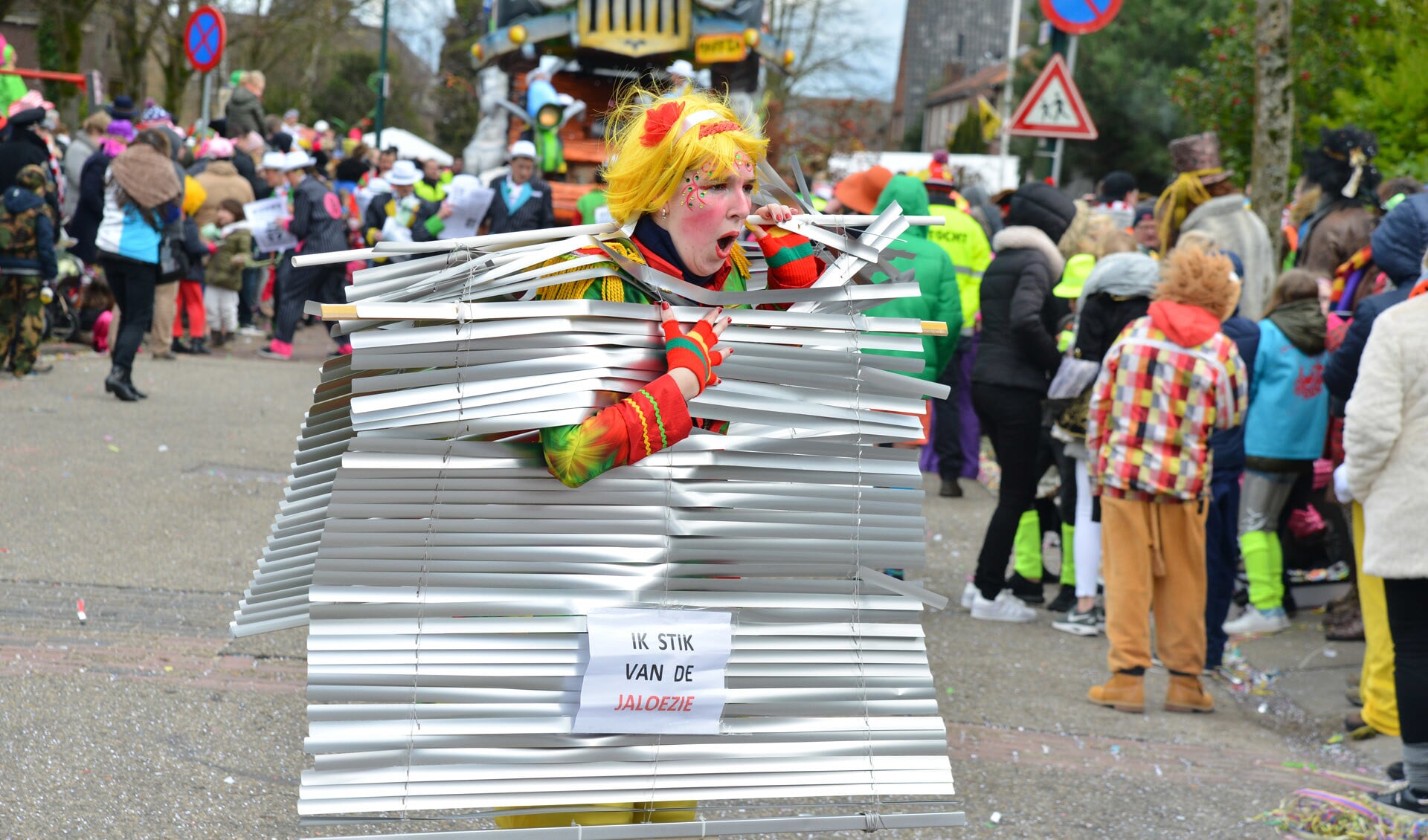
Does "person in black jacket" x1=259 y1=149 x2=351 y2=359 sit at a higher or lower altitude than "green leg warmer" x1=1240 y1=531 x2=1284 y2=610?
higher

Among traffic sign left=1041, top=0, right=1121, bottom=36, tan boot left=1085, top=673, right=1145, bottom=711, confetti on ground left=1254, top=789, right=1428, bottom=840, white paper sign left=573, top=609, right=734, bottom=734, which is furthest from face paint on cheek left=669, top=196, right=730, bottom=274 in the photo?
traffic sign left=1041, top=0, right=1121, bottom=36

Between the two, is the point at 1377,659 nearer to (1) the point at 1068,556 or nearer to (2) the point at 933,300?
(1) the point at 1068,556

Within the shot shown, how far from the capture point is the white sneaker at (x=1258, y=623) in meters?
7.36

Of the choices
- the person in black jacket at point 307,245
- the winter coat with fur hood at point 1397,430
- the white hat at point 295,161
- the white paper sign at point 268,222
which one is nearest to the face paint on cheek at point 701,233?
the winter coat with fur hood at point 1397,430

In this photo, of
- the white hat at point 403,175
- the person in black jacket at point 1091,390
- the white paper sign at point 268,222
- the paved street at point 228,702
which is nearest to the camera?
the paved street at point 228,702

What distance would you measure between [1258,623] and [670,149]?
565cm

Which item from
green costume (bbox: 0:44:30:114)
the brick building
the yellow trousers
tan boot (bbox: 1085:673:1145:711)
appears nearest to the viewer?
the yellow trousers

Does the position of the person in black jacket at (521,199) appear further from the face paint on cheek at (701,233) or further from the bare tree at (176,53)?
the bare tree at (176,53)

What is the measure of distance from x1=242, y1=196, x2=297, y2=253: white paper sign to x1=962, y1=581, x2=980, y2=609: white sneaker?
9997 mm

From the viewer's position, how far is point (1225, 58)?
20547 mm

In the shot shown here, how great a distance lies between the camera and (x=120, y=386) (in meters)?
10.8

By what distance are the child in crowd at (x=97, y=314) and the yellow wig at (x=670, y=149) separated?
11798 millimetres

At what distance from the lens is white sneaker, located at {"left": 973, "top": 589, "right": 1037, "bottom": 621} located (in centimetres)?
728

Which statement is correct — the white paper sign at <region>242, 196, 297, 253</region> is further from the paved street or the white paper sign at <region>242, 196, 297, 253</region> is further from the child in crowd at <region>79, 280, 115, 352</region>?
the paved street
